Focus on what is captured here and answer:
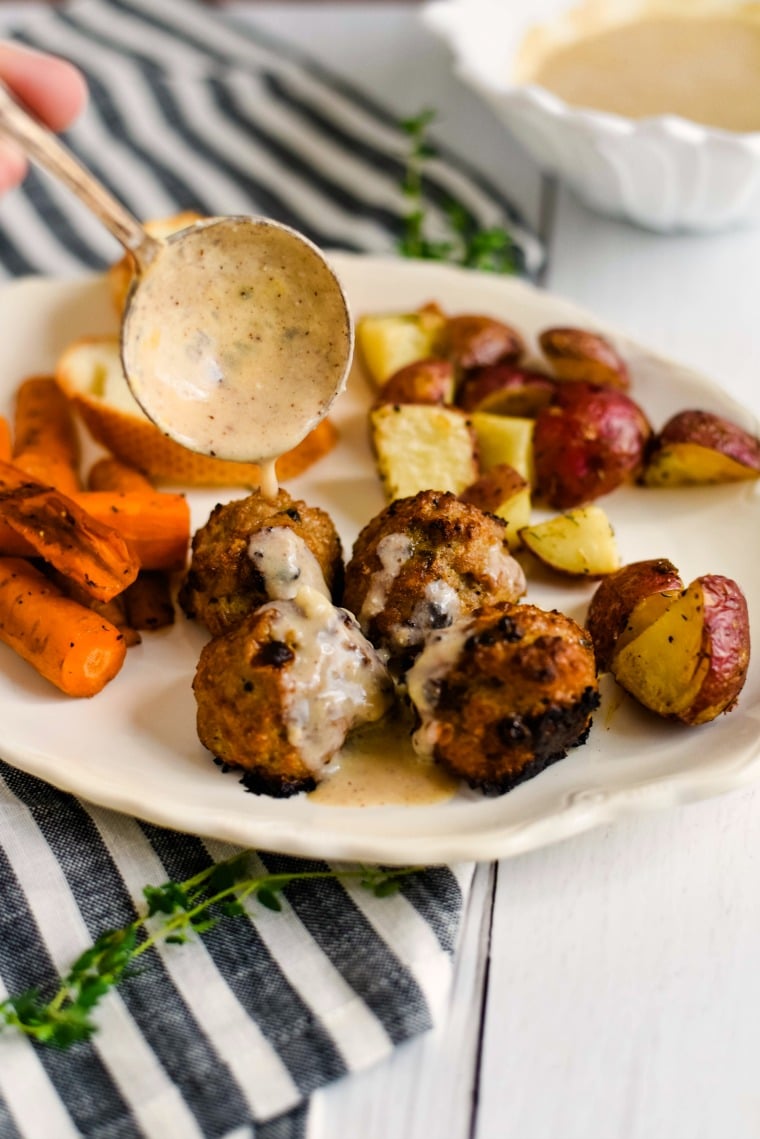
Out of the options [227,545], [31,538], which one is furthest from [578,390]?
[31,538]

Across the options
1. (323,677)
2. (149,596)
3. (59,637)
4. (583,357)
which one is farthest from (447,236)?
(323,677)

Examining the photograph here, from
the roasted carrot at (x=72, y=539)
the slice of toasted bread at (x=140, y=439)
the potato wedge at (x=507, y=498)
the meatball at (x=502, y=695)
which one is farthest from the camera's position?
the slice of toasted bread at (x=140, y=439)

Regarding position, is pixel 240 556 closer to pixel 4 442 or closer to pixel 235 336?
pixel 235 336

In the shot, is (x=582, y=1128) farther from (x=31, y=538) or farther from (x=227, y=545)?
(x=31, y=538)

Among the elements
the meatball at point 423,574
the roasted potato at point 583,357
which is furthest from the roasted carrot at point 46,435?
the roasted potato at point 583,357

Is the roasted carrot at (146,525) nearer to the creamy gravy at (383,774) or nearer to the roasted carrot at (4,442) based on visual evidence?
the roasted carrot at (4,442)
